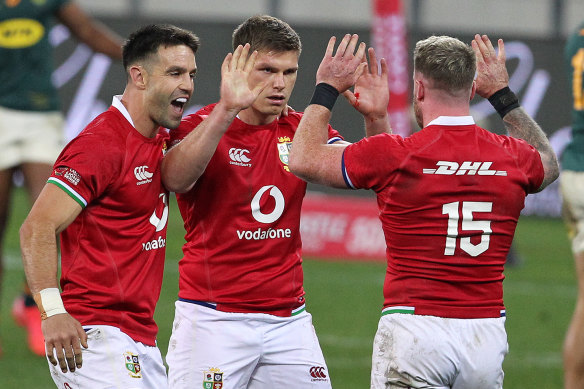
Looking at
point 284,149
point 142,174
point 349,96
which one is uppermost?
point 349,96

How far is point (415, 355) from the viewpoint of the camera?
4145mm

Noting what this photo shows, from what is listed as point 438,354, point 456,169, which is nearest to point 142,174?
point 456,169

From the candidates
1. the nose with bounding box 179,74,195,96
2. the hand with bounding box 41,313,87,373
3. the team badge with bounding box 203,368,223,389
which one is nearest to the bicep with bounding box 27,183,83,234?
the hand with bounding box 41,313,87,373

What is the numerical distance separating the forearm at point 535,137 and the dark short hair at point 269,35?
1.04 meters

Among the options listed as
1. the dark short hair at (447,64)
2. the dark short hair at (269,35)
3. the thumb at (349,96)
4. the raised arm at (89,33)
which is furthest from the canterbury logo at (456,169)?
the raised arm at (89,33)

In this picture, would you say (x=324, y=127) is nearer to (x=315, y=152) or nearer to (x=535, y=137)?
(x=315, y=152)

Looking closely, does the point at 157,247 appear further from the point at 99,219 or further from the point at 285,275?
the point at 285,275

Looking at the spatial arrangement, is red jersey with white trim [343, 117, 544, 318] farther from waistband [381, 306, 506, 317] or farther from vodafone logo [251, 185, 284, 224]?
vodafone logo [251, 185, 284, 224]

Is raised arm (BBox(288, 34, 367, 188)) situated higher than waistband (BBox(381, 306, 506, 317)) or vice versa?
raised arm (BBox(288, 34, 367, 188))

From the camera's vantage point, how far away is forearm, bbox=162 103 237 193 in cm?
443

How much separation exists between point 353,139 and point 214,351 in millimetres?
10985

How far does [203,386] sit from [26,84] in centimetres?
335

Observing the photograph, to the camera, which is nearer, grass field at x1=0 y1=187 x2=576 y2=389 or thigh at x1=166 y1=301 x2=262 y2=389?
thigh at x1=166 y1=301 x2=262 y2=389

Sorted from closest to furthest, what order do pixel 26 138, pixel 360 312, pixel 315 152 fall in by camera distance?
pixel 315 152
pixel 26 138
pixel 360 312
